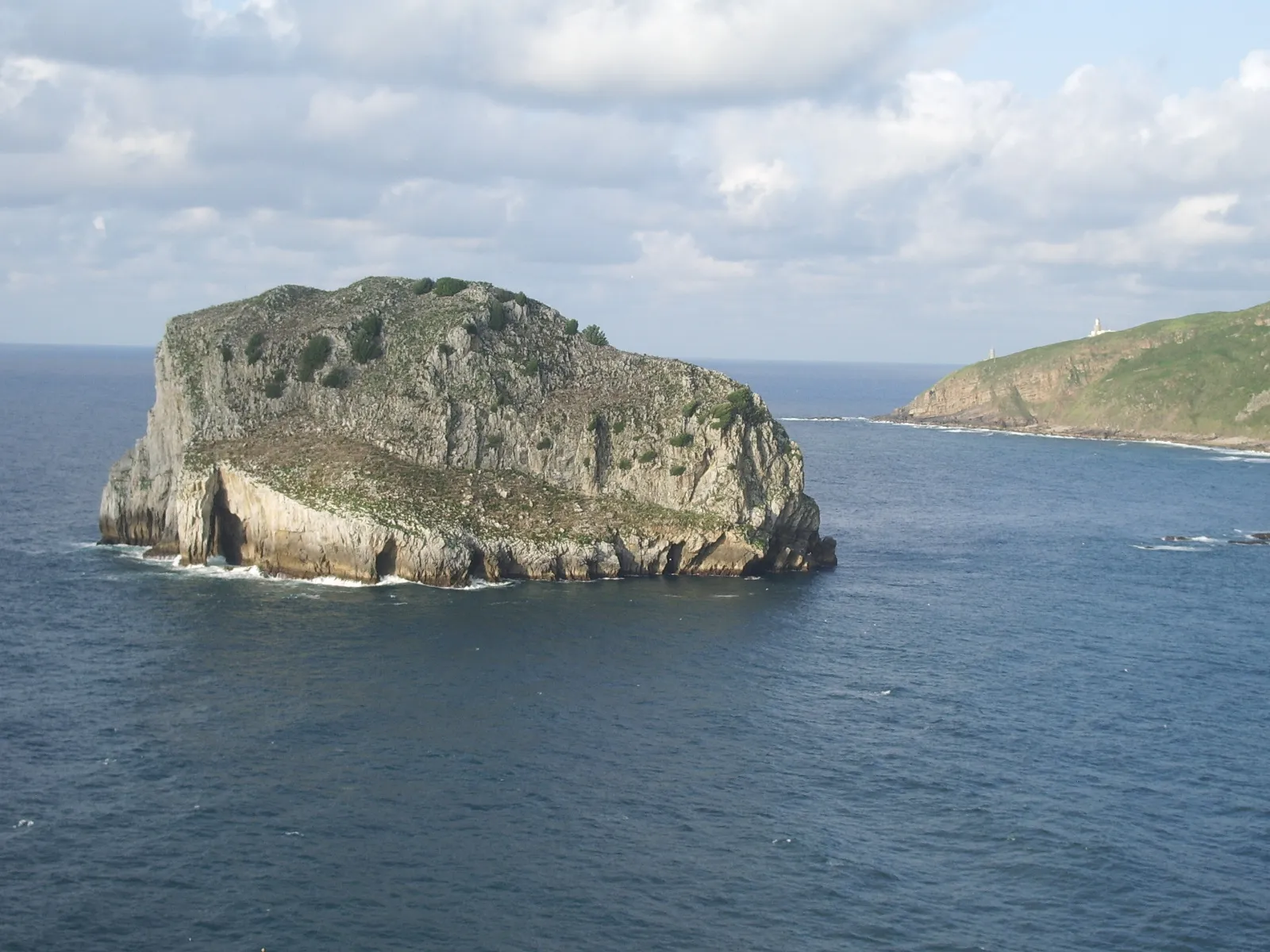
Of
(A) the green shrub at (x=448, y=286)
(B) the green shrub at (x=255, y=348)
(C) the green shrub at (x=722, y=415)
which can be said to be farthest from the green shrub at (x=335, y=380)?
(C) the green shrub at (x=722, y=415)

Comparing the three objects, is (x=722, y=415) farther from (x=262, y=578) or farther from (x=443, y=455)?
(x=262, y=578)

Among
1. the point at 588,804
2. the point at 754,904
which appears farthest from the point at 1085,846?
the point at 588,804

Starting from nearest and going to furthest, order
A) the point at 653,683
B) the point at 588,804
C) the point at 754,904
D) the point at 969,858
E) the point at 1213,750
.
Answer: the point at 754,904 → the point at 969,858 → the point at 588,804 → the point at 1213,750 → the point at 653,683

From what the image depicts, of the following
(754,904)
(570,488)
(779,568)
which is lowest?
(754,904)

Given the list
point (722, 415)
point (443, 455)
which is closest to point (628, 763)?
point (443, 455)

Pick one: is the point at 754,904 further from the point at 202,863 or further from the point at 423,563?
the point at 423,563
